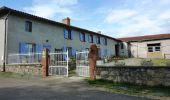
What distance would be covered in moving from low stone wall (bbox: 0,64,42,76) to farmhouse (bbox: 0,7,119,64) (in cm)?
152

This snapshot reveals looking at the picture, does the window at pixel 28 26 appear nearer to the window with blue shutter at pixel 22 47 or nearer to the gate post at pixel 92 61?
the window with blue shutter at pixel 22 47

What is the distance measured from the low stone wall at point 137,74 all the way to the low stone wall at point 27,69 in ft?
16.6

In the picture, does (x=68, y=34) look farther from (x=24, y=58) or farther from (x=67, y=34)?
(x=24, y=58)

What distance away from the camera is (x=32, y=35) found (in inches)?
916

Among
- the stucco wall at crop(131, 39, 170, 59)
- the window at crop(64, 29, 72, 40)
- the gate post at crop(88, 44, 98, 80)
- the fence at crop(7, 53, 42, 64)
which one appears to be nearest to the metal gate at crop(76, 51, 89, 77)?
the gate post at crop(88, 44, 98, 80)

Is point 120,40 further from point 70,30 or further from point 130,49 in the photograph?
point 70,30

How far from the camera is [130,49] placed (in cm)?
4525

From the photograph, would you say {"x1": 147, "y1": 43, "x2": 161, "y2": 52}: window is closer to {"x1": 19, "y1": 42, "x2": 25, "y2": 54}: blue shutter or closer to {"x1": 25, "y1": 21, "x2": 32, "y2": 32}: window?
{"x1": 25, "y1": 21, "x2": 32, "y2": 32}: window

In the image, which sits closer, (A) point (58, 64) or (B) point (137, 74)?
(B) point (137, 74)

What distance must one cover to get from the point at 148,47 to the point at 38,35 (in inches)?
971

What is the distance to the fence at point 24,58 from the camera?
741 inches

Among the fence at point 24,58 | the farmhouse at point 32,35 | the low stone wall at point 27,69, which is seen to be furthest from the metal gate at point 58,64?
the farmhouse at point 32,35

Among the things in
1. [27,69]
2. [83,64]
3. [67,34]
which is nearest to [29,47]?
[27,69]

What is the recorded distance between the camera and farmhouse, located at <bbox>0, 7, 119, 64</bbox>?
20672 millimetres
